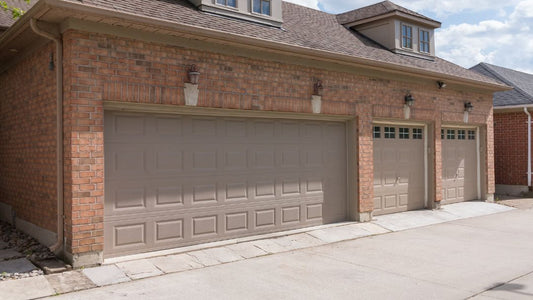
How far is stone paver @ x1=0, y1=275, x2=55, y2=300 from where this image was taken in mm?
5438

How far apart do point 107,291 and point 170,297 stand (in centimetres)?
85

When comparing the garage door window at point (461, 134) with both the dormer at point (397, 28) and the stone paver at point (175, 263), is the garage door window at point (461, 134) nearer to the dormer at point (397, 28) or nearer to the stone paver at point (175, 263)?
the dormer at point (397, 28)

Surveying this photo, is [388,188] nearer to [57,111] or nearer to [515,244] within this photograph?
[515,244]

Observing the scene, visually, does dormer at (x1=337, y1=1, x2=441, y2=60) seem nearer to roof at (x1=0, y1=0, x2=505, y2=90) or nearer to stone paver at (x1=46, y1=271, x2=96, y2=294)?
roof at (x1=0, y1=0, x2=505, y2=90)

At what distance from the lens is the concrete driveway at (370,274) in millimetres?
5617

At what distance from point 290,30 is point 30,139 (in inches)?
231

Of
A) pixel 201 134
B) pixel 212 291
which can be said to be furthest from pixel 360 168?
pixel 212 291

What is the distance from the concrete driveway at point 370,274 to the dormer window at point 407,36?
6428mm

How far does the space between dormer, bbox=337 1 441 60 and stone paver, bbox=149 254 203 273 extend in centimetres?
886

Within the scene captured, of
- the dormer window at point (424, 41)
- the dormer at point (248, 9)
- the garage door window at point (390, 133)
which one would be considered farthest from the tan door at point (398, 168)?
the dormer at point (248, 9)

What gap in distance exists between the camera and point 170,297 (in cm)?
548

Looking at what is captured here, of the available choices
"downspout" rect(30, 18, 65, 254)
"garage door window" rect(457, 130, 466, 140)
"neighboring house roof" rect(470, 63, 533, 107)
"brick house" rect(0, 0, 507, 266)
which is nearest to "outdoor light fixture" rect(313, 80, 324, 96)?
"brick house" rect(0, 0, 507, 266)

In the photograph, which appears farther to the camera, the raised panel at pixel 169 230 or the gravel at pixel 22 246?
the raised panel at pixel 169 230

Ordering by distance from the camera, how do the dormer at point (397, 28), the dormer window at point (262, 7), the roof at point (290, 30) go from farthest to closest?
the dormer at point (397, 28) → the dormer window at point (262, 7) → the roof at point (290, 30)
